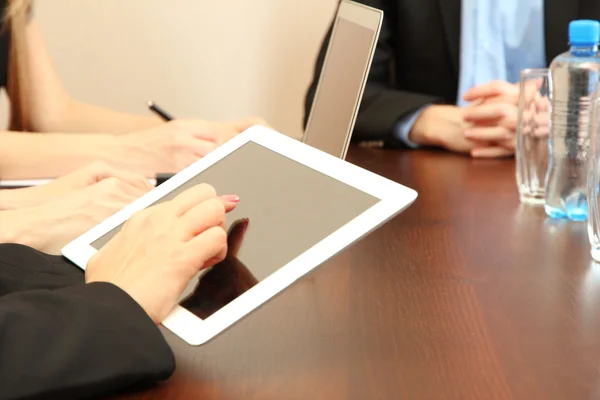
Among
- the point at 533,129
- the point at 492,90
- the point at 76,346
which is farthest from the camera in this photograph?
the point at 492,90

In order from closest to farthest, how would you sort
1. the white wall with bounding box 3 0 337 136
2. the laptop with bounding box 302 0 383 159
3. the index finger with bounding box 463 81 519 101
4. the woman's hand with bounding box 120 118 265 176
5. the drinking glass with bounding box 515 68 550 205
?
the laptop with bounding box 302 0 383 159, the drinking glass with bounding box 515 68 550 205, the woman's hand with bounding box 120 118 265 176, the index finger with bounding box 463 81 519 101, the white wall with bounding box 3 0 337 136

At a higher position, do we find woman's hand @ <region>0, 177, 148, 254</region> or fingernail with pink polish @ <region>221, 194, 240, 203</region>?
fingernail with pink polish @ <region>221, 194, 240, 203</region>

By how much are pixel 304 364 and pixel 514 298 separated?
24 centimetres

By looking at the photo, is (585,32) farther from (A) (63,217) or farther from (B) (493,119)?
(A) (63,217)

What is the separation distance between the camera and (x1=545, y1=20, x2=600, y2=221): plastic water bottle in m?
1.10

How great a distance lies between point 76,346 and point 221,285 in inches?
5.3

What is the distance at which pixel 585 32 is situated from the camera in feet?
3.61

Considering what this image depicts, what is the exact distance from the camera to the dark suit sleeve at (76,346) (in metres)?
0.61

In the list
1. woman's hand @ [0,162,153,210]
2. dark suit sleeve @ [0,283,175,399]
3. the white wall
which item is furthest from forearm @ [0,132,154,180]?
the white wall

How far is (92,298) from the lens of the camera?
67 centimetres

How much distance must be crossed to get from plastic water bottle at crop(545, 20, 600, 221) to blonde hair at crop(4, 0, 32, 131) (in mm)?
1106

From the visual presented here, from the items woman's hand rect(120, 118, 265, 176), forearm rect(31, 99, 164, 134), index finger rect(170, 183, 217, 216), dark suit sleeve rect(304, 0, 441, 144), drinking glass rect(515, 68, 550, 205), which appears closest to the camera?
index finger rect(170, 183, 217, 216)

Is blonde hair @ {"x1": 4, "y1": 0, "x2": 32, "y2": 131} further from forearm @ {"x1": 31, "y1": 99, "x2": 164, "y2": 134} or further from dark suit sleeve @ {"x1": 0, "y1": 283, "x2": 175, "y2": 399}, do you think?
dark suit sleeve @ {"x1": 0, "y1": 283, "x2": 175, "y2": 399}

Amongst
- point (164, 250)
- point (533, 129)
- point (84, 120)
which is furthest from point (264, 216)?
point (84, 120)
